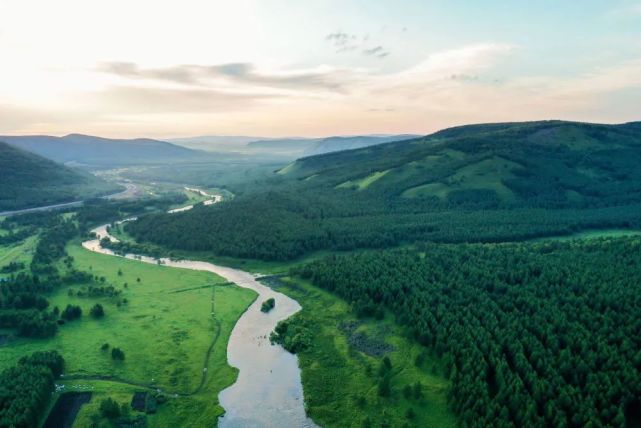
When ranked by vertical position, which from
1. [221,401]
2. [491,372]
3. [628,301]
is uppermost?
[628,301]

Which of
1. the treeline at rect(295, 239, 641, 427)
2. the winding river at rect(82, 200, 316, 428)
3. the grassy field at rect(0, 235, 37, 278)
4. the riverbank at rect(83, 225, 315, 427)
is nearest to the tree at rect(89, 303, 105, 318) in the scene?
the winding river at rect(82, 200, 316, 428)

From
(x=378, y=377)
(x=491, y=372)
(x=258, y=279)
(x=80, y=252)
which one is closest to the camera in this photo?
(x=491, y=372)

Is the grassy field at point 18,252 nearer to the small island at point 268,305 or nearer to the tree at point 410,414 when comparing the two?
the small island at point 268,305

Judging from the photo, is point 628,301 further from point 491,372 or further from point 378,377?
point 378,377

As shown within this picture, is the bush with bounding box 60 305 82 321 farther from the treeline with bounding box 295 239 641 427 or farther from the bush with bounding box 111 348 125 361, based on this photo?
the treeline with bounding box 295 239 641 427

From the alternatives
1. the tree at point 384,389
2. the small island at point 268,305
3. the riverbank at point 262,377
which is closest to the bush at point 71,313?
the riverbank at point 262,377

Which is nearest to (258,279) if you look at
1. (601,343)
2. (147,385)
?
(147,385)
